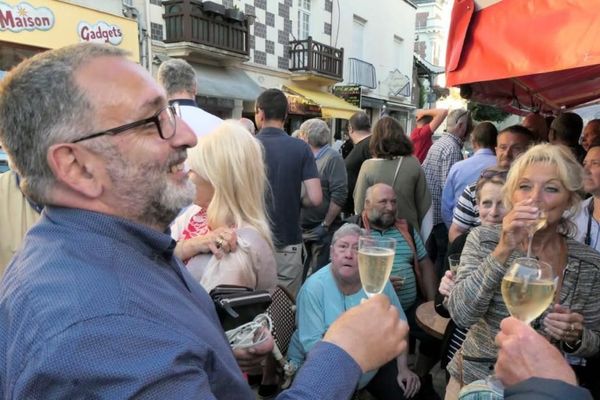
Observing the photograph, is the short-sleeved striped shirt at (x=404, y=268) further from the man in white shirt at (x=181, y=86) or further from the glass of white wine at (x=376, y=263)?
the glass of white wine at (x=376, y=263)

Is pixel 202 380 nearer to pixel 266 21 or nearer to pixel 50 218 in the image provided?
pixel 50 218

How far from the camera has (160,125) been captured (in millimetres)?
1001

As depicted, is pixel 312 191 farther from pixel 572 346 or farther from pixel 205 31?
pixel 205 31

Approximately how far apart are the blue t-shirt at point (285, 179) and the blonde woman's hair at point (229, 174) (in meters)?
1.32

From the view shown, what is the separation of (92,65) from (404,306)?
2682 mm

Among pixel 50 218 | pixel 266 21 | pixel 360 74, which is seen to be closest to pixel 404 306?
pixel 50 218

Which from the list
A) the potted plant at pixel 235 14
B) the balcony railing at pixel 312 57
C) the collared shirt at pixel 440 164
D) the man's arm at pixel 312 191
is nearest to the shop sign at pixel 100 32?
the potted plant at pixel 235 14

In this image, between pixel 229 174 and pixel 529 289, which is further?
pixel 229 174

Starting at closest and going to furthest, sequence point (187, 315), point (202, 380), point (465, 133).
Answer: point (202, 380) < point (187, 315) < point (465, 133)

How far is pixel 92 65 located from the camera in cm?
94

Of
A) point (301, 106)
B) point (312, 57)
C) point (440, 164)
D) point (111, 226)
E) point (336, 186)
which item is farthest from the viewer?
point (312, 57)

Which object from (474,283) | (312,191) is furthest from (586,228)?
(312,191)

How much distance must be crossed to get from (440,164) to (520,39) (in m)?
2.61

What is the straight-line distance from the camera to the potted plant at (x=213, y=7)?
10.5 m
